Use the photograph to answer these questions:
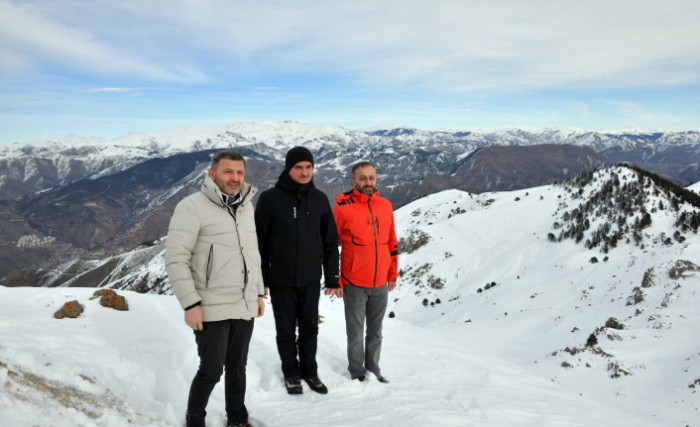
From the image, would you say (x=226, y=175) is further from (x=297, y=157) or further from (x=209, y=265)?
(x=297, y=157)

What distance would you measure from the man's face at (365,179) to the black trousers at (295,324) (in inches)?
68.1

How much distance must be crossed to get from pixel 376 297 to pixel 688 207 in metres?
39.0

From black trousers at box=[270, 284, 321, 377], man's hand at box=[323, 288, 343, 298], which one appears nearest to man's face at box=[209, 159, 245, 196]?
black trousers at box=[270, 284, 321, 377]

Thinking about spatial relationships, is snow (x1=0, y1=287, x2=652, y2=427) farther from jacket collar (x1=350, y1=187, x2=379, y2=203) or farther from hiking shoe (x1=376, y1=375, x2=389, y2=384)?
jacket collar (x1=350, y1=187, x2=379, y2=203)

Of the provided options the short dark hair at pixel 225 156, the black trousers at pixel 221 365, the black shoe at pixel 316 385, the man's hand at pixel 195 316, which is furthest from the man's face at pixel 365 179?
the man's hand at pixel 195 316

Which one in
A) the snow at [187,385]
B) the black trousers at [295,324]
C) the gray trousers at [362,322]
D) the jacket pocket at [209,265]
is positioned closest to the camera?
the jacket pocket at [209,265]

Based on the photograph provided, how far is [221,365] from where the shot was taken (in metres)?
4.71

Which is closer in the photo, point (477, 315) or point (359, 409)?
point (359, 409)

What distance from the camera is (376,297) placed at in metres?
6.97

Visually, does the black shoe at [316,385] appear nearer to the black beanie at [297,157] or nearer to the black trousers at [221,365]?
the black trousers at [221,365]

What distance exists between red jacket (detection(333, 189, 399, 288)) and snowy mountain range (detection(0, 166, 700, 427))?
5.99 ft

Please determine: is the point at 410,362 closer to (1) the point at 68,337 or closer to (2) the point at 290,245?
(2) the point at 290,245

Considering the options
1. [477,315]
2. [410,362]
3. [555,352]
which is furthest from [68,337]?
[477,315]

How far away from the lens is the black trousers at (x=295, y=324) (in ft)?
19.9
